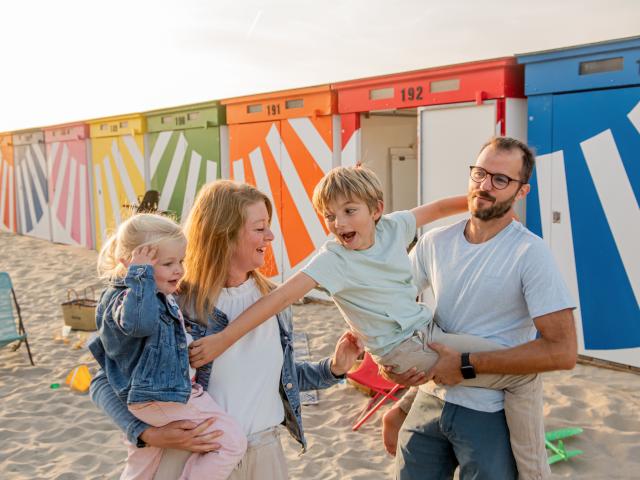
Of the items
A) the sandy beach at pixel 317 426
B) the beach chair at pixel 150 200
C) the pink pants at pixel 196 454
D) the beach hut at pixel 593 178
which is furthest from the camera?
the beach chair at pixel 150 200

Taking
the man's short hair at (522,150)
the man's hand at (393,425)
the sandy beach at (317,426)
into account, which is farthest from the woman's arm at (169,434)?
the sandy beach at (317,426)

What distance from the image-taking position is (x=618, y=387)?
4.88 meters

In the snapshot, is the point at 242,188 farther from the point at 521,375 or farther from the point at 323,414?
the point at 323,414

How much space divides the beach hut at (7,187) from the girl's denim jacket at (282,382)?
16.5 meters

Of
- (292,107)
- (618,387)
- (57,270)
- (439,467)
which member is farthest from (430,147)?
(57,270)

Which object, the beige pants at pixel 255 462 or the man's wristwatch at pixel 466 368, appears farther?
the man's wristwatch at pixel 466 368

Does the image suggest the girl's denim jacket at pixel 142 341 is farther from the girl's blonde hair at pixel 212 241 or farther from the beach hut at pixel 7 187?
the beach hut at pixel 7 187

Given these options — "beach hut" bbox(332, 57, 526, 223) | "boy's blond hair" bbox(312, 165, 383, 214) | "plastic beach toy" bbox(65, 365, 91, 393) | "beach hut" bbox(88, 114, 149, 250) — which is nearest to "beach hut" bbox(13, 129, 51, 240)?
"beach hut" bbox(88, 114, 149, 250)

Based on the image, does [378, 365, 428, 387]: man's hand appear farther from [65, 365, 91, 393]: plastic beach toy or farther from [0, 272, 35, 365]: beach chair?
[0, 272, 35, 365]: beach chair

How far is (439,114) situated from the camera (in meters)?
6.26

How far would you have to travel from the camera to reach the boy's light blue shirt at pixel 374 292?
2.04 metres

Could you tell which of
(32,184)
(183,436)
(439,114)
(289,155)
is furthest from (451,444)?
(32,184)

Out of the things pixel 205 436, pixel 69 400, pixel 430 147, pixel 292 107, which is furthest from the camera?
pixel 292 107

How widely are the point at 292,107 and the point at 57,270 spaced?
5338 millimetres
